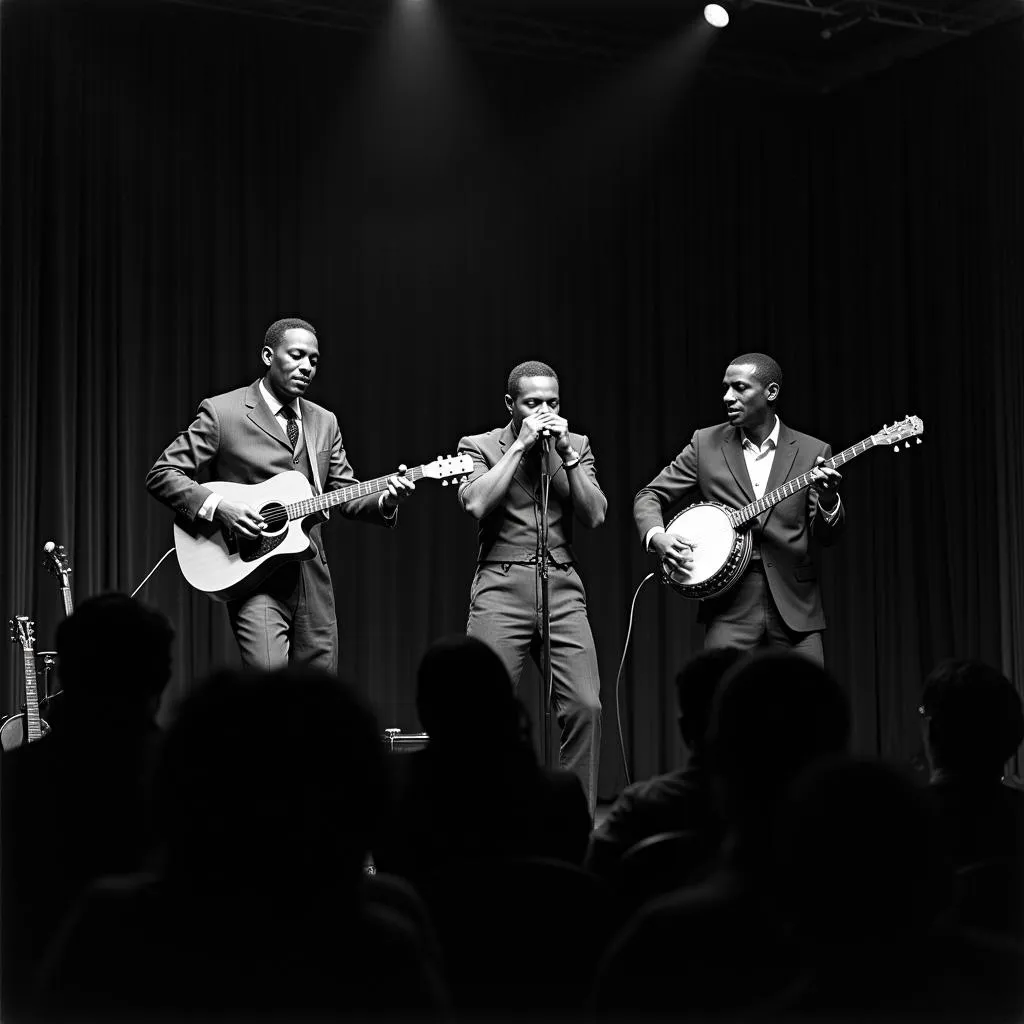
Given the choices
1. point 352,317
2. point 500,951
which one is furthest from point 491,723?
point 352,317

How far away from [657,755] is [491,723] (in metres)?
6.18

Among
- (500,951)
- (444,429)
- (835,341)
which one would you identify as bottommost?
(500,951)

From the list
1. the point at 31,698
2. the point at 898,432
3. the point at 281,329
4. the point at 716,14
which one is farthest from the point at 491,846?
the point at 716,14

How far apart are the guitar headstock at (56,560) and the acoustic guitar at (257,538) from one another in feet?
4.89

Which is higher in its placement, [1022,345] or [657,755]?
[1022,345]

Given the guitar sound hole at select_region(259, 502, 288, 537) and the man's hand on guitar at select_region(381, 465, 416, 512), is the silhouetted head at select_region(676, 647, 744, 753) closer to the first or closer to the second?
the man's hand on guitar at select_region(381, 465, 416, 512)

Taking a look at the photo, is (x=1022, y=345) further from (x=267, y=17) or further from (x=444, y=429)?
(x=267, y=17)

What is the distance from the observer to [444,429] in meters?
8.29

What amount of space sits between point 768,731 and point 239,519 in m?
3.41

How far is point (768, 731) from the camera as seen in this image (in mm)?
2008

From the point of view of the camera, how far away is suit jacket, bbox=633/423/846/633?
550 centimetres

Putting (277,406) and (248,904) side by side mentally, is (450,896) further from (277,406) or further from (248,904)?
(277,406)

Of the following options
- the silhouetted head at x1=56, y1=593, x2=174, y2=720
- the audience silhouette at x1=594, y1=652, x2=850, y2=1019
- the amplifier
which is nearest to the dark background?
the amplifier

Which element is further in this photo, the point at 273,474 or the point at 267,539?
the point at 273,474
